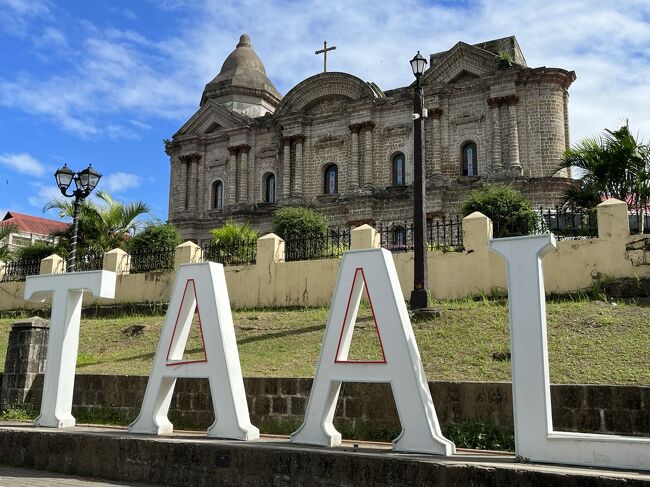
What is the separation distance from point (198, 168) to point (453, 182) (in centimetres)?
1524

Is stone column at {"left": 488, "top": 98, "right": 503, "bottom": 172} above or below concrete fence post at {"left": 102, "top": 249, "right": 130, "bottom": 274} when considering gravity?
above

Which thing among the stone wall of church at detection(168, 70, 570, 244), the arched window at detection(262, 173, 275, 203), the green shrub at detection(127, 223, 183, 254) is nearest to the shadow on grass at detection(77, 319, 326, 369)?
the green shrub at detection(127, 223, 183, 254)

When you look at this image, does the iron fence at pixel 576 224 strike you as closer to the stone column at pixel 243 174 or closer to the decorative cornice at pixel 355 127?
the decorative cornice at pixel 355 127

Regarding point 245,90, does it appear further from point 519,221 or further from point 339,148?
point 519,221

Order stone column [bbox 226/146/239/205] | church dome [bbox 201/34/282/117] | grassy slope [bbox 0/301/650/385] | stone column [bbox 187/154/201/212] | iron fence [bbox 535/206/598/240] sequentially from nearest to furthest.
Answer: grassy slope [bbox 0/301/650/385] < iron fence [bbox 535/206/598/240] < stone column [bbox 226/146/239/205] < stone column [bbox 187/154/201/212] < church dome [bbox 201/34/282/117]

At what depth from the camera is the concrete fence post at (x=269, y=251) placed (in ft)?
54.6

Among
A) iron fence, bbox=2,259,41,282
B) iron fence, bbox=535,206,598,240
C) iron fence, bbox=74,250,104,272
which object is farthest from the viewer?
iron fence, bbox=2,259,41,282

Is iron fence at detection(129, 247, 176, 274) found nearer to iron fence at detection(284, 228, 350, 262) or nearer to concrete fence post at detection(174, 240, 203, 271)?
concrete fence post at detection(174, 240, 203, 271)

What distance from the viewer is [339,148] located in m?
32.3

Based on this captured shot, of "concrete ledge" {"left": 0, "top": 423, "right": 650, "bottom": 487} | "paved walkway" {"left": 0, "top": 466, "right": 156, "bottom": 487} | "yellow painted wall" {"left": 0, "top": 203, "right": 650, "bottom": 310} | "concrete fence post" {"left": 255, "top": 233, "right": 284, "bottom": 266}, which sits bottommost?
"paved walkway" {"left": 0, "top": 466, "right": 156, "bottom": 487}

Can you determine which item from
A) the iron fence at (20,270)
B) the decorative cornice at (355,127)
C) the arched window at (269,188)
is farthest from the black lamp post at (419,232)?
the arched window at (269,188)

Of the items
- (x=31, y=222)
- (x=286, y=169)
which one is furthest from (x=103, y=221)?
(x=31, y=222)

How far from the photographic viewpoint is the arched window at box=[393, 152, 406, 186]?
30484mm

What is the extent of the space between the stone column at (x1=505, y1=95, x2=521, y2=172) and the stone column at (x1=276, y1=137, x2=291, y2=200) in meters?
11.2
